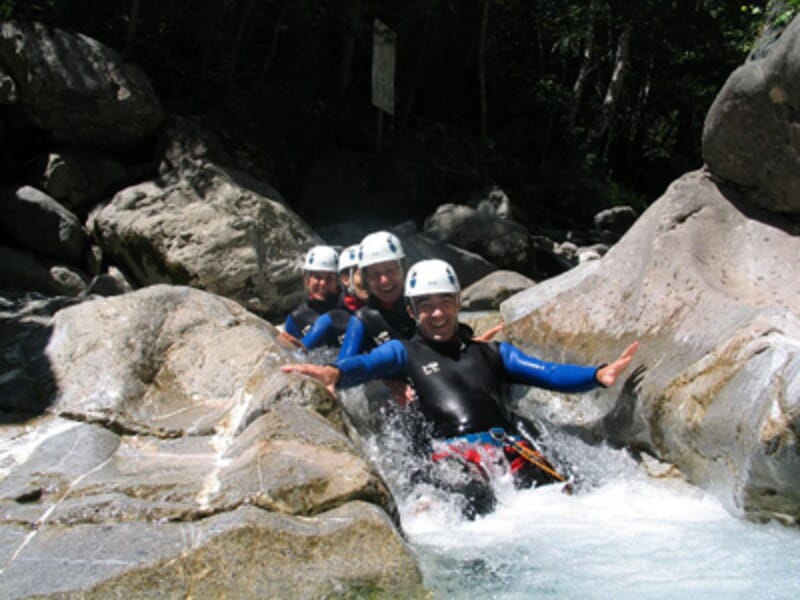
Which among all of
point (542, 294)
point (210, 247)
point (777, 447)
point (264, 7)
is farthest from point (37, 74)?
point (777, 447)

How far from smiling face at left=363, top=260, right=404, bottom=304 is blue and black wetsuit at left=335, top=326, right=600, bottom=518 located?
99 centimetres

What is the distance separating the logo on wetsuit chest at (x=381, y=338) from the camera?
5.49 metres

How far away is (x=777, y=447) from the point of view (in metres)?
3.16

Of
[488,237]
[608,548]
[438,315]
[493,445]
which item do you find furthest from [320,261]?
[488,237]

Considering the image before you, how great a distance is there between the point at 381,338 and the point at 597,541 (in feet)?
8.00

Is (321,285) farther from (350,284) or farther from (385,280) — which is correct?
(385,280)

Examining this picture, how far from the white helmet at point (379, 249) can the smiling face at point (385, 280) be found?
0.06 m

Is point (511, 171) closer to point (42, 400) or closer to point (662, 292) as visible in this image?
point (662, 292)

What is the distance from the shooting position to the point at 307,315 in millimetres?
7066

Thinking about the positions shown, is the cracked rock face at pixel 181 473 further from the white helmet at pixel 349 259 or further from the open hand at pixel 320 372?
the white helmet at pixel 349 259

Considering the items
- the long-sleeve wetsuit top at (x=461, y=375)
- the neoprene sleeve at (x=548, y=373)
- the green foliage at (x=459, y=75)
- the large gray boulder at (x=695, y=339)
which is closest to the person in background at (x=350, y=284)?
the large gray boulder at (x=695, y=339)

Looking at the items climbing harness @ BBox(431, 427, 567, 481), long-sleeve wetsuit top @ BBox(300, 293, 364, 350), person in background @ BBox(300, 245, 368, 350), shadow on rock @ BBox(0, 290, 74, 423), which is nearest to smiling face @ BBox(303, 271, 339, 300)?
person in background @ BBox(300, 245, 368, 350)

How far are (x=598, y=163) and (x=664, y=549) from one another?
60.6ft

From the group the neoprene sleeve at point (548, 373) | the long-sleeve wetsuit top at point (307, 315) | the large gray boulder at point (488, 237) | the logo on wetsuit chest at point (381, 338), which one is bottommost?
the large gray boulder at point (488, 237)
